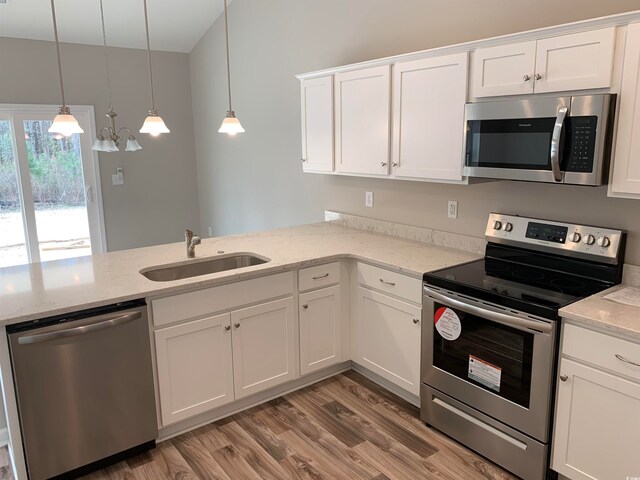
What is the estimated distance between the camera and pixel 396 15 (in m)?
3.28

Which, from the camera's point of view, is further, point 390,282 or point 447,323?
point 390,282

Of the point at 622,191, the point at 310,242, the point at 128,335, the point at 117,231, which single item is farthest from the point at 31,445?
the point at 117,231

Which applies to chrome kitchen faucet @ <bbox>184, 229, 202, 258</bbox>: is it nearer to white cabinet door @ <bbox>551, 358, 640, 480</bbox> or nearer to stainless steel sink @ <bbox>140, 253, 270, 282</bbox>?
stainless steel sink @ <bbox>140, 253, 270, 282</bbox>

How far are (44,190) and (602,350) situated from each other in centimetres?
518

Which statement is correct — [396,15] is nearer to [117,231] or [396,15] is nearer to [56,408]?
[56,408]

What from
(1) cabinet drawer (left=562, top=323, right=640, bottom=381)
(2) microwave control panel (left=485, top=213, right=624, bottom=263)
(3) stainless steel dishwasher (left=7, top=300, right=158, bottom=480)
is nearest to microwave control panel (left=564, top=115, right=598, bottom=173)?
(2) microwave control panel (left=485, top=213, right=624, bottom=263)

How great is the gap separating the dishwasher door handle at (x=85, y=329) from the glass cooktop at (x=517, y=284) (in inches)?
58.7

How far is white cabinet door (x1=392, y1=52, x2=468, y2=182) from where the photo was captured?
8.57ft

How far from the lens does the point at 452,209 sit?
311 centimetres

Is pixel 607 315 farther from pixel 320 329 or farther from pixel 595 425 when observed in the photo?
pixel 320 329

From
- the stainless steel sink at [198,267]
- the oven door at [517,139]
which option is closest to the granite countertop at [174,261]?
the stainless steel sink at [198,267]

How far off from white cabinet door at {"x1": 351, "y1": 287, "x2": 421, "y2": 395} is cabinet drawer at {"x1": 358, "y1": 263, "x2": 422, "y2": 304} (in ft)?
0.15

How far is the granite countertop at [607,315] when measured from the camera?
1823mm

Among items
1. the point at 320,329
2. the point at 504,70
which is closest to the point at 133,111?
the point at 320,329
